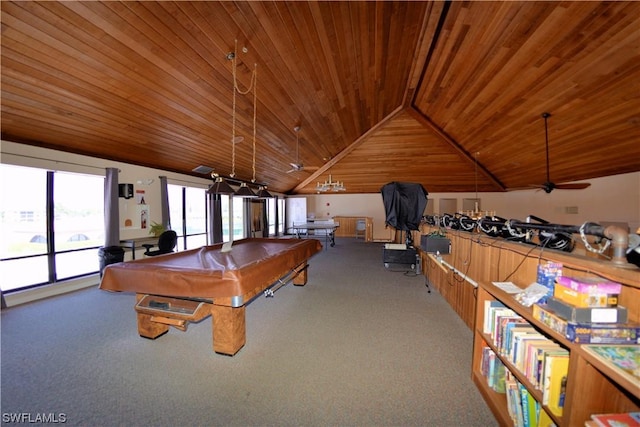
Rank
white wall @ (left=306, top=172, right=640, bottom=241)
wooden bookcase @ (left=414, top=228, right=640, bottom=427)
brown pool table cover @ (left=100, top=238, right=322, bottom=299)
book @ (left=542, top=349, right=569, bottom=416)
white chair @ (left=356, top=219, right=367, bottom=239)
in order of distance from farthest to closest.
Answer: white chair @ (left=356, top=219, right=367, bottom=239)
white wall @ (left=306, top=172, right=640, bottom=241)
brown pool table cover @ (left=100, top=238, right=322, bottom=299)
book @ (left=542, top=349, right=569, bottom=416)
wooden bookcase @ (left=414, top=228, right=640, bottom=427)

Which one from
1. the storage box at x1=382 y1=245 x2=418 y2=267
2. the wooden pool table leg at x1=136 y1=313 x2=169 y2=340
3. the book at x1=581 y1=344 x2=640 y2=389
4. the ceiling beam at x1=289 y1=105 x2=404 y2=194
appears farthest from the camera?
the ceiling beam at x1=289 y1=105 x2=404 y2=194

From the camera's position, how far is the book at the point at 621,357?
0.87 m

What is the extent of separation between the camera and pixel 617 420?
0.98 meters

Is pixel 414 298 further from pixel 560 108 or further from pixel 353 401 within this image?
pixel 560 108

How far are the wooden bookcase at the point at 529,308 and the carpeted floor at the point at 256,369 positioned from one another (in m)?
0.23

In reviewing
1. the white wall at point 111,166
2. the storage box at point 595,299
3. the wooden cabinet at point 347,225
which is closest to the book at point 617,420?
the storage box at point 595,299

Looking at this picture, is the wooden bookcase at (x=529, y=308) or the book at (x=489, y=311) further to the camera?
the book at (x=489, y=311)

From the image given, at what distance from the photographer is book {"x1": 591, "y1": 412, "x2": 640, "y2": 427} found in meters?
0.96

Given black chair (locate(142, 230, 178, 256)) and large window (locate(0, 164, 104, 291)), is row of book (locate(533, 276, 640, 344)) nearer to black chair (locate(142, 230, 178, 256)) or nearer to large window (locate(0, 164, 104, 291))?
black chair (locate(142, 230, 178, 256))

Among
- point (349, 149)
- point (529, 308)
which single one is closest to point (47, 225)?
point (529, 308)

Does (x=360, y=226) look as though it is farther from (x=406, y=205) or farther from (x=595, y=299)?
(x=595, y=299)

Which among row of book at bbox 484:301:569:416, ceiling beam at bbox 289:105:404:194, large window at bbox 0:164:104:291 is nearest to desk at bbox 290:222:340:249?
ceiling beam at bbox 289:105:404:194

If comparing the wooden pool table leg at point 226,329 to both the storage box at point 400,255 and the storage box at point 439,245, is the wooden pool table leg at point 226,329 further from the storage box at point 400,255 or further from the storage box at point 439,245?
the storage box at point 400,255

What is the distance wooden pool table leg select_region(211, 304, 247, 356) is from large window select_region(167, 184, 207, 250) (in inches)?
191
